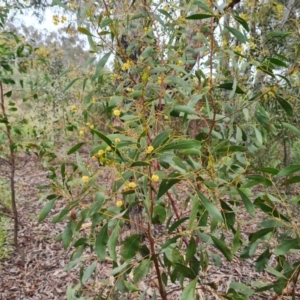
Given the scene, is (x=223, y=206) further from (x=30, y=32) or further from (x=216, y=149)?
(x=30, y=32)

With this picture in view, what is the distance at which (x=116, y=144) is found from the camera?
27.7 inches

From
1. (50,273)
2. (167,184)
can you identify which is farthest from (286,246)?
(50,273)

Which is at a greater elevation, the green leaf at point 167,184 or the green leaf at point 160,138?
the green leaf at point 160,138

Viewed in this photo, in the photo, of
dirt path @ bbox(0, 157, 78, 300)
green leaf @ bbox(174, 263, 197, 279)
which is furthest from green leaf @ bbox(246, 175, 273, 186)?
dirt path @ bbox(0, 157, 78, 300)

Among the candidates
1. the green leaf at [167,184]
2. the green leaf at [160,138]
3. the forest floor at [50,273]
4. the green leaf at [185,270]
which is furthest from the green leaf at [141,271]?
the forest floor at [50,273]

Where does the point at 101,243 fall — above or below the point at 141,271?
above

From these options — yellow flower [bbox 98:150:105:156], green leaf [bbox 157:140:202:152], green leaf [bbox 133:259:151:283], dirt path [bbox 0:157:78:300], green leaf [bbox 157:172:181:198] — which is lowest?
dirt path [bbox 0:157:78:300]

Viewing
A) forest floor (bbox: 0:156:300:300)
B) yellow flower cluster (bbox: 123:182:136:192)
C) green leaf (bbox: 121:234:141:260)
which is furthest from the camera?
forest floor (bbox: 0:156:300:300)

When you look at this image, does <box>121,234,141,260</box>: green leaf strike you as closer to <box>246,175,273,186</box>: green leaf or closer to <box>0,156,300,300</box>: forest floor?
<box>246,175,273,186</box>: green leaf

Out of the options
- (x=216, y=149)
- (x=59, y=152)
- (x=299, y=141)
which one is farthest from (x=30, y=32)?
(x=216, y=149)

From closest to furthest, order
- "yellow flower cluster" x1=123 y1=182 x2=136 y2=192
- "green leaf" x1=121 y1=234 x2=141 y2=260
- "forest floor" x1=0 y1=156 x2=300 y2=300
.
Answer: "yellow flower cluster" x1=123 y1=182 x2=136 y2=192
"green leaf" x1=121 y1=234 x2=141 y2=260
"forest floor" x1=0 y1=156 x2=300 y2=300

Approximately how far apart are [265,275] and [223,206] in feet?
4.87

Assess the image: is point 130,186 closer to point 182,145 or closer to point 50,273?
point 182,145

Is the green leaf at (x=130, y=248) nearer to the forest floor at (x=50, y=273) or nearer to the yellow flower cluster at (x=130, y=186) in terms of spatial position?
the yellow flower cluster at (x=130, y=186)
